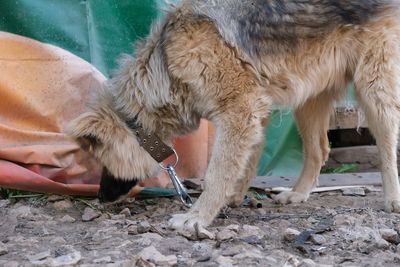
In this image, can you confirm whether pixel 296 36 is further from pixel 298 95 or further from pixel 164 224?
pixel 164 224

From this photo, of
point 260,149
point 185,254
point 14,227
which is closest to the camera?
point 185,254

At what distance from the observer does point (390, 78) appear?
4520mm

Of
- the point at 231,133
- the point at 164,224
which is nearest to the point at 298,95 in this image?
the point at 231,133

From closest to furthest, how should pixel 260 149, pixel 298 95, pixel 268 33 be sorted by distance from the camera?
1. pixel 268 33
2. pixel 298 95
3. pixel 260 149

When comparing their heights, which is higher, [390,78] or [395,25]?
[395,25]

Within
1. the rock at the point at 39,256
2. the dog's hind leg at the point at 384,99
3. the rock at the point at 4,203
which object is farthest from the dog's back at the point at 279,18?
the rock at the point at 4,203

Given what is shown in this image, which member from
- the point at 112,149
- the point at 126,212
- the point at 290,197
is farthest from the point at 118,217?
the point at 290,197

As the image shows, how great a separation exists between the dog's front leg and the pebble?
0.94m

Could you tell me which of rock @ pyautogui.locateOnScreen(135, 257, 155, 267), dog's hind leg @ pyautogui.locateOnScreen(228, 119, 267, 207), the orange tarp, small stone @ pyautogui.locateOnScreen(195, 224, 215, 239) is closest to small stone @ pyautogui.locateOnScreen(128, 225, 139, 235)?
small stone @ pyautogui.locateOnScreen(195, 224, 215, 239)

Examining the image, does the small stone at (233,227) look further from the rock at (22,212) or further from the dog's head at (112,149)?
the rock at (22,212)

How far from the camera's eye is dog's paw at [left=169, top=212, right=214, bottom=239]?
3730 mm

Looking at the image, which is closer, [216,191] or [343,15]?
[216,191]

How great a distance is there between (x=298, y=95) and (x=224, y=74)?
2.51 feet

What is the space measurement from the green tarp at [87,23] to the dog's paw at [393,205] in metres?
2.41
